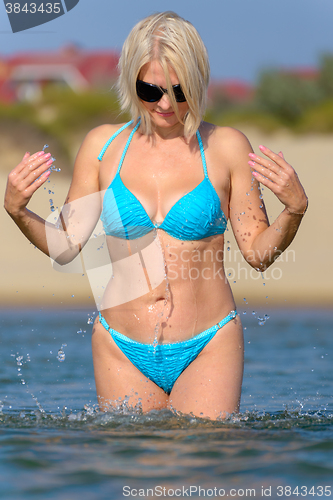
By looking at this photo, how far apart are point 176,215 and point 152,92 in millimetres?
587

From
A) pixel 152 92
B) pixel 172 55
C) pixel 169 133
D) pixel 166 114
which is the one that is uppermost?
pixel 172 55

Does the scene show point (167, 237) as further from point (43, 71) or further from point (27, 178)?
point (43, 71)

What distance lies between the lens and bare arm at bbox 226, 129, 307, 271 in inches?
125

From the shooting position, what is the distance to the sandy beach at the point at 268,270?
1395 cm

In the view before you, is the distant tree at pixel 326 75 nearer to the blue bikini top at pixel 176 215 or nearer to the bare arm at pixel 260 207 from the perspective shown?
the bare arm at pixel 260 207

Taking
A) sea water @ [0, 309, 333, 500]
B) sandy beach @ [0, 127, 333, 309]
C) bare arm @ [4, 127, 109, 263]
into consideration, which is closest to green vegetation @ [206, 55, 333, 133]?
sandy beach @ [0, 127, 333, 309]

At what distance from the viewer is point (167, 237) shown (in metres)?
3.39

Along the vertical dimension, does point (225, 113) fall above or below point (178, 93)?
below

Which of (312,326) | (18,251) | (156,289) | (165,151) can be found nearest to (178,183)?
(165,151)

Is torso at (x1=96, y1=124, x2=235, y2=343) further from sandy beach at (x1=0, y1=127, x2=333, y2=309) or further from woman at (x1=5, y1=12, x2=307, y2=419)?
sandy beach at (x1=0, y1=127, x2=333, y2=309)

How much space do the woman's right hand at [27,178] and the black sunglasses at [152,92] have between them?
536mm

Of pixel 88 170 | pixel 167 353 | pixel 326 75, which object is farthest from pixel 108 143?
pixel 326 75

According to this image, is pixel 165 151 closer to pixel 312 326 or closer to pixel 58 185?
pixel 312 326

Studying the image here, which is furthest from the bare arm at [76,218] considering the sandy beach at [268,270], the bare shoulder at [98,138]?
the sandy beach at [268,270]
